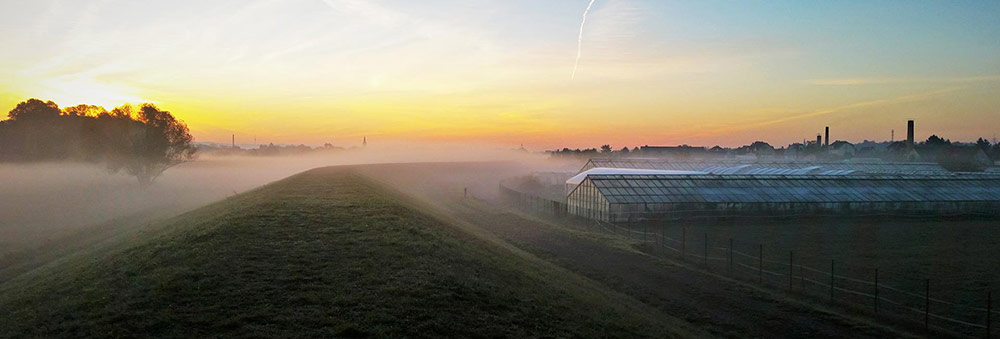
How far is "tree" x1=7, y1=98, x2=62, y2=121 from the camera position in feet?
233

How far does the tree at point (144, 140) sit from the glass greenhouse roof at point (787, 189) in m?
51.0

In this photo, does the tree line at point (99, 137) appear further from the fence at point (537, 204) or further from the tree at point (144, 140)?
the fence at point (537, 204)

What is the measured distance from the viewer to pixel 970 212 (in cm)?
4719

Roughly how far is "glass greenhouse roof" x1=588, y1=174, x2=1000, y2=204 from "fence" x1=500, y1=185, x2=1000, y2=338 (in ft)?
24.0

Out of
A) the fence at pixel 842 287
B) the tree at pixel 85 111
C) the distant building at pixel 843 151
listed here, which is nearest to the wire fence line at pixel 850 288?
the fence at pixel 842 287

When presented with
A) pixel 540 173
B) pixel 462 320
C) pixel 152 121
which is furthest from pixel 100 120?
pixel 462 320

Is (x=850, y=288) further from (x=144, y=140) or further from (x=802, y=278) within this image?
(x=144, y=140)

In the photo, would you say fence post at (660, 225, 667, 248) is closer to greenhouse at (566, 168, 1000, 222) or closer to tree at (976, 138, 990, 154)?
greenhouse at (566, 168, 1000, 222)

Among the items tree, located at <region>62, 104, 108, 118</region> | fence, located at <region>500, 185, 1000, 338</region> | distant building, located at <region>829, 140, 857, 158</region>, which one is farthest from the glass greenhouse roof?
distant building, located at <region>829, 140, 857, 158</region>

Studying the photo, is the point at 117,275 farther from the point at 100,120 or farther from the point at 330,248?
the point at 100,120

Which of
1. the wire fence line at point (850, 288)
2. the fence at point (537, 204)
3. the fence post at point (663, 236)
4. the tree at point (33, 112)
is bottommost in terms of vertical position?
the wire fence line at point (850, 288)

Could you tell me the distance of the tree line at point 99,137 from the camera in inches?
2493

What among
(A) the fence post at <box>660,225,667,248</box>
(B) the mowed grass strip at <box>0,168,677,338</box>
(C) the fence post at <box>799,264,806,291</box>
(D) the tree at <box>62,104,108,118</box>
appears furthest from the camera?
(D) the tree at <box>62,104,108,118</box>

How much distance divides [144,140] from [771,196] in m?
64.4
